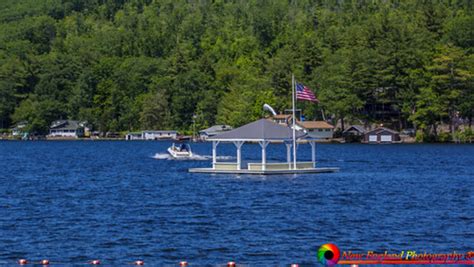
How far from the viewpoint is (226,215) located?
45.4 m

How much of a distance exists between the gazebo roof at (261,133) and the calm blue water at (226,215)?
291 cm

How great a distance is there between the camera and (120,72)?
19988 cm

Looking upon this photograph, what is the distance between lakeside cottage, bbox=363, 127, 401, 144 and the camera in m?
151

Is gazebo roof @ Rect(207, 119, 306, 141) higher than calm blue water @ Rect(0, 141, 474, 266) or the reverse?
higher

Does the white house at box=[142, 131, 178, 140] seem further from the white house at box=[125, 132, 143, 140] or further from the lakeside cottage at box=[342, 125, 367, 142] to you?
the lakeside cottage at box=[342, 125, 367, 142]

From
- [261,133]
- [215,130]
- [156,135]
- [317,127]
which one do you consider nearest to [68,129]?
[156,135]

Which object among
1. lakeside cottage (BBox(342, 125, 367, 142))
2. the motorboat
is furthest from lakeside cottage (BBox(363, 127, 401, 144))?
the motorboat

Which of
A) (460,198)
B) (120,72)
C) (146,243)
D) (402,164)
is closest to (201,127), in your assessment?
(120,72)

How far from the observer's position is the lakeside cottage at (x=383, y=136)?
15125 cm

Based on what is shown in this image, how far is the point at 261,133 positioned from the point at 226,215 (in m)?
21.7

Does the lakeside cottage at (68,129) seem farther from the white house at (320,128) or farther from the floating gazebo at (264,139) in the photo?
the floating gazebo at (264,139)

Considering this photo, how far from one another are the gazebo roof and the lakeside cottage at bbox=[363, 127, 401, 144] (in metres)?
84.7

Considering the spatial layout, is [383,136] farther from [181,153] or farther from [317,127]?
[181,153]

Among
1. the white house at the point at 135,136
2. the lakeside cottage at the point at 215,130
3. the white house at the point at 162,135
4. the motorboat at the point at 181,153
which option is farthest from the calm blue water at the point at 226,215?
the white house at the point at 135,136
